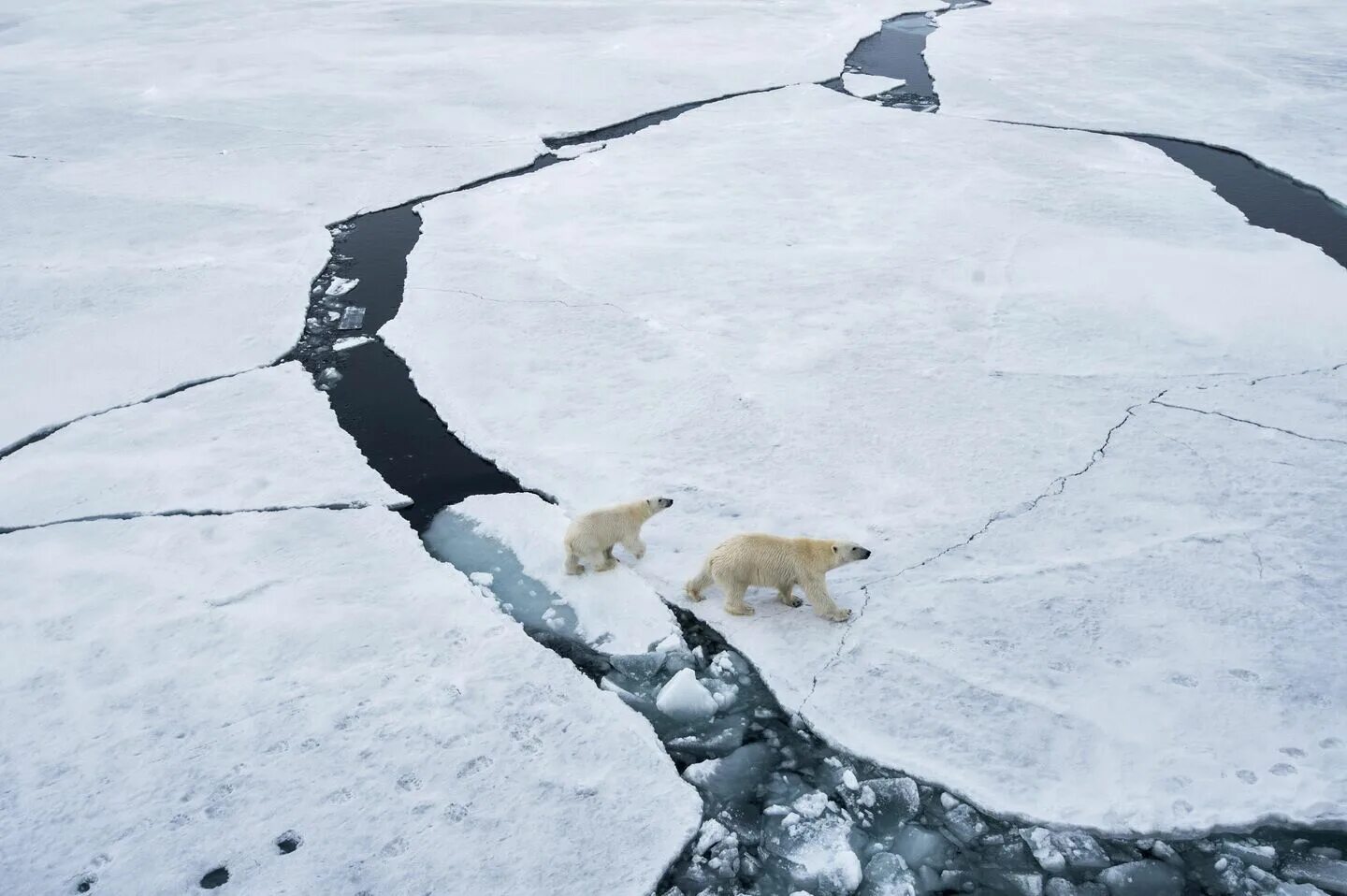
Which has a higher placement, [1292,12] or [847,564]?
[1292,12]

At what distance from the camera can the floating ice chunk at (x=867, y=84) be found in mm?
11206

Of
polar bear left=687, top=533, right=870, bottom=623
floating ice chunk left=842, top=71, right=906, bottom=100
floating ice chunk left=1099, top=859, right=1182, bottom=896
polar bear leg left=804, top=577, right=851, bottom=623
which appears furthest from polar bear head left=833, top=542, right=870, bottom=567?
floating ice chunk left=842, top=71, right=906, bottom=100

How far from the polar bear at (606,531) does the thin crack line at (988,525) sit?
93 cm

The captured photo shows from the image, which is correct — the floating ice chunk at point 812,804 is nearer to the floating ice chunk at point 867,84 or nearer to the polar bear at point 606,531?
the polar bear at point 606,531

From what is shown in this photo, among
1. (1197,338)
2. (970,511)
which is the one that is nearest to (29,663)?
(970,511)

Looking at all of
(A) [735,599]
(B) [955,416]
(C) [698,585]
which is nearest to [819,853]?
(A) [735,599]

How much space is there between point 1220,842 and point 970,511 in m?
1.72

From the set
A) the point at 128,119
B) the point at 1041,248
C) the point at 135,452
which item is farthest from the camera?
the point at 128,119

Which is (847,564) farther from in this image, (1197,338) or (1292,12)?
(1292,12)

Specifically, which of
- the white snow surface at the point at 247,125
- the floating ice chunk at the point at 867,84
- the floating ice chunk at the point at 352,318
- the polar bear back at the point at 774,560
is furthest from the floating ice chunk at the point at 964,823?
the floating ice chunk at the point at 867,84

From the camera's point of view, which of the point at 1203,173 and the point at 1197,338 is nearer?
the point at 1197,338

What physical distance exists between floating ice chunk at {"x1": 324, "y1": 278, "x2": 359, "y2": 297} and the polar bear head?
15.3ft

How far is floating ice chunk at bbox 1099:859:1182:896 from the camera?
9.37 feet

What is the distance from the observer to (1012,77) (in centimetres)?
1146
